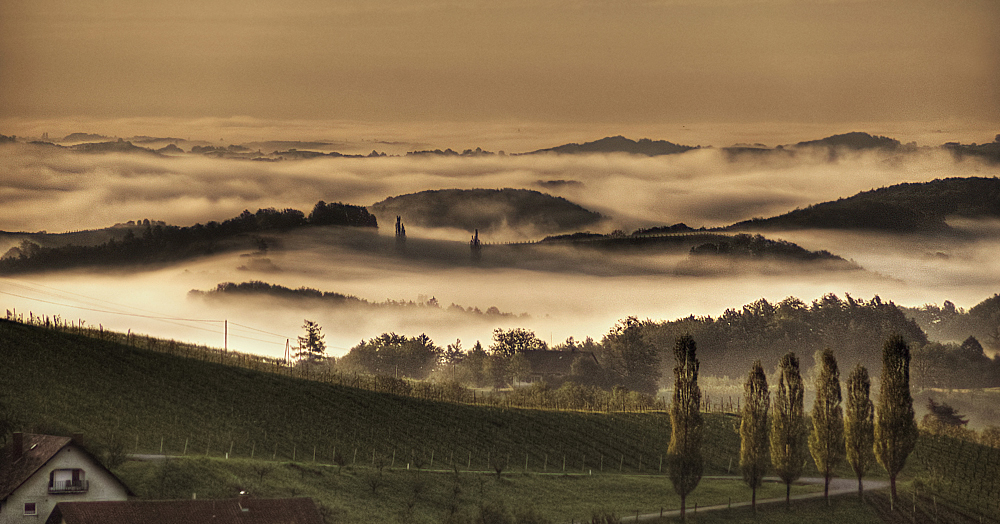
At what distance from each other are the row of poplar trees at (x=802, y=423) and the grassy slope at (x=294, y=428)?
4675 mm

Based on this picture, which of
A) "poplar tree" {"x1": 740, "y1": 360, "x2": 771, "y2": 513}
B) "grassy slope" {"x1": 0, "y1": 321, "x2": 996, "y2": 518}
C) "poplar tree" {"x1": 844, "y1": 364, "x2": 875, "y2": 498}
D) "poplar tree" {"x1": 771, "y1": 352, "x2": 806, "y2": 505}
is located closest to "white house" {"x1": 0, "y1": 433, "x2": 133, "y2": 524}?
"grassy slope" {"x1": 0, "y1": 321, "x2": 996, "y2": 518}

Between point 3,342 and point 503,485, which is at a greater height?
point 3,342

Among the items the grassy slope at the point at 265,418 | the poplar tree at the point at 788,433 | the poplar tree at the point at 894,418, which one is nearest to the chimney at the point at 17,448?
the grassy slope at the point at 265,418

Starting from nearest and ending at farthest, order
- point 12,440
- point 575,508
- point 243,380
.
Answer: point 12,440
point 575,508
point 243,380

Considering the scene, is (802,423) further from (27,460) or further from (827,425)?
(27,460)

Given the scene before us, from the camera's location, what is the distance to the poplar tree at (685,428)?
Answer: 328 feet

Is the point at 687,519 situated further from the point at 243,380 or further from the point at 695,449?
the point at 243,380

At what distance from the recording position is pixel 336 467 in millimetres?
95125

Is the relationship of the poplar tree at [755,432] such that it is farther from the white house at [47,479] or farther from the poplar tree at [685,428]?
the white house at [47,479]

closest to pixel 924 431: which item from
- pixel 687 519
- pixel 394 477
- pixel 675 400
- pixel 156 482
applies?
pixel 675 400

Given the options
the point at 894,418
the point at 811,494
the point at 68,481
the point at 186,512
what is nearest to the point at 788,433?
the point at 811,494

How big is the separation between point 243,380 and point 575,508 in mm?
40906

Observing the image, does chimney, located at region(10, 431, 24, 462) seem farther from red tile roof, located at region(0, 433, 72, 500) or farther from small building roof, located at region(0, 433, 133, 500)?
red tile roof, located at region(0, 433, 72, 500)

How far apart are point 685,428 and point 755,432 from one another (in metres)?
7.86
